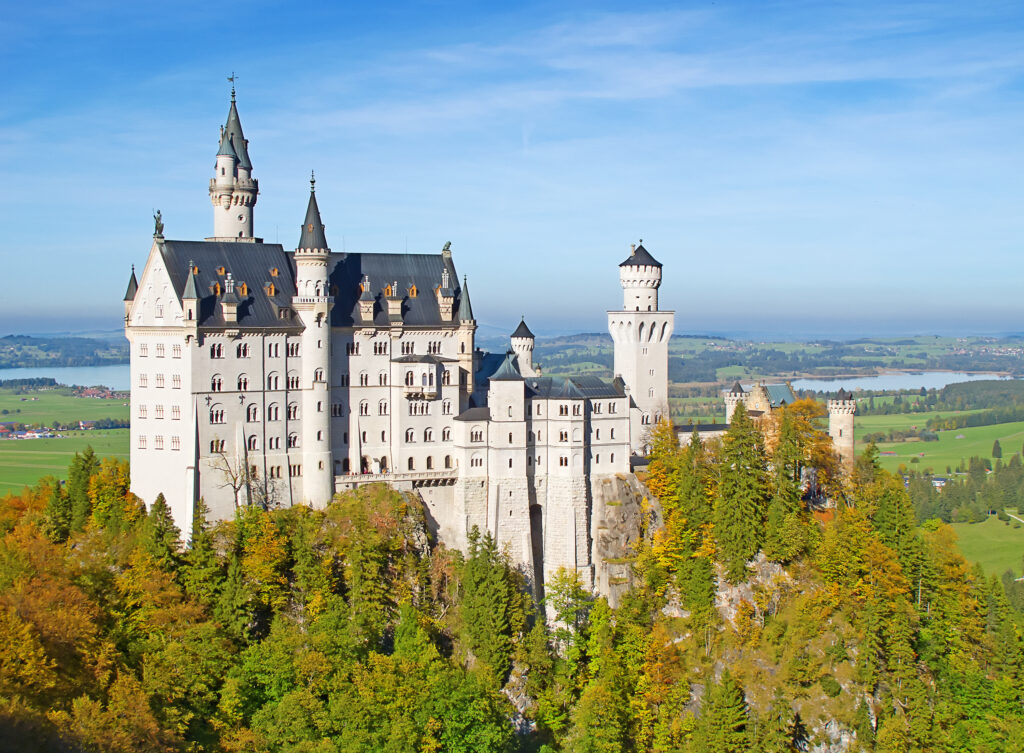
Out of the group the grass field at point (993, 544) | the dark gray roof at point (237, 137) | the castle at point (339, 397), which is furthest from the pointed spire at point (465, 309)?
the grass field at point (993, 544)

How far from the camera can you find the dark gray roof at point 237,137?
77938mm

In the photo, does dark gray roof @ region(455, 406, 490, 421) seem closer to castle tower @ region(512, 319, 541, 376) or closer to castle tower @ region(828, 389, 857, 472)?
castle tower @ region(512, 319, 541, 376)

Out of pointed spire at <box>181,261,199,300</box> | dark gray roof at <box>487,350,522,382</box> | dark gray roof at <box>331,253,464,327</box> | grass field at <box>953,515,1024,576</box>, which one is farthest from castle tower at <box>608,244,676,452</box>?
grass field at <box>953,515,1024,576</box>

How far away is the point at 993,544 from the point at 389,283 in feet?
313

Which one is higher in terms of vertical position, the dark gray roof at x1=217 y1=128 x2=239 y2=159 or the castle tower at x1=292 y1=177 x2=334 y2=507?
the dark gray roof at x1=217 y1=128 x2=239 y2=159

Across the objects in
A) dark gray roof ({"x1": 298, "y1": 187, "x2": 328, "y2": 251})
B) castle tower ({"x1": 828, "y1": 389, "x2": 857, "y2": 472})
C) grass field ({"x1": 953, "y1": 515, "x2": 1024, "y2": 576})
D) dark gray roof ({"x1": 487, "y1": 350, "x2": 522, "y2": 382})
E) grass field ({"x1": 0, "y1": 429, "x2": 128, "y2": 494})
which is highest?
dark gray roof ({"x1": 298, "y1": 187, "x2": 328, "y2": 251})

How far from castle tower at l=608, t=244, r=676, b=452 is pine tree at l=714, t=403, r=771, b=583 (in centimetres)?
877

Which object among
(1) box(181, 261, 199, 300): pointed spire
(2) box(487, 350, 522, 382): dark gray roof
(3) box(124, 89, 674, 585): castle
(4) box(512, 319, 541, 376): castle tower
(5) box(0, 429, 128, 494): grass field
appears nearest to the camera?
→ (1) box(181, 261, 199, 300): pointed spire

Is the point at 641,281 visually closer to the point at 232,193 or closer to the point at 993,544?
the point at 232,193

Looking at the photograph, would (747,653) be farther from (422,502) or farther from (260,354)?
(260,354)

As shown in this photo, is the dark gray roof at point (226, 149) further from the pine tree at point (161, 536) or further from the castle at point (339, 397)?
the pine tree at point (161, 536)

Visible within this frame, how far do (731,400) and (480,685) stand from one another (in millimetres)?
38694

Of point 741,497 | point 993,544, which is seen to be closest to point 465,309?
point 741,497

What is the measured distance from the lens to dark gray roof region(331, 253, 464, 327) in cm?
7494
